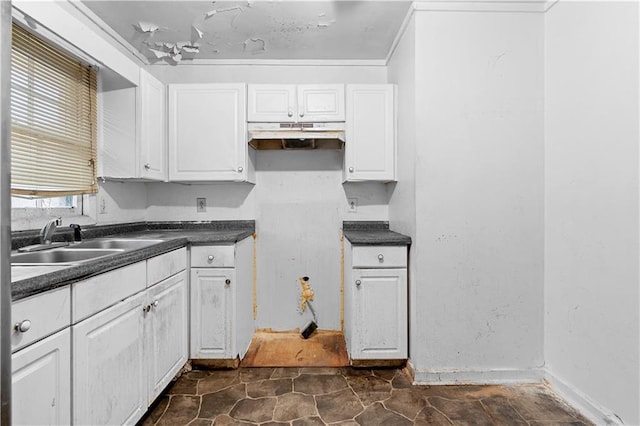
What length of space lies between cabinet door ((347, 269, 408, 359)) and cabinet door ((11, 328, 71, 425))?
157 cm

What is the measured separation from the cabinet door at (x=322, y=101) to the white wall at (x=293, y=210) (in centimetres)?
39

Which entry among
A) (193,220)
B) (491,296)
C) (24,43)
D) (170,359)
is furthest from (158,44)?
(491,296)

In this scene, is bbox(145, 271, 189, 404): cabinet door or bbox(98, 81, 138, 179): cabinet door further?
bbox(98, 81, 138, 179): cabinet door

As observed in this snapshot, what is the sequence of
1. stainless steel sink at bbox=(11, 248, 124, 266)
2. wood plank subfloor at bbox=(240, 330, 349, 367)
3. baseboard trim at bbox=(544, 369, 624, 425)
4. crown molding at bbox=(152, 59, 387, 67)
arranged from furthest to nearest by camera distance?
crown molding at bbox=(152, 59, 387, 67)
wood plank subfloor at bbox=(240, 330, 349, 367)
baseboard trim at bbox=(544, 369, 624, 425)
stainless steel sink at bbox=(11, 248, 124, 266)

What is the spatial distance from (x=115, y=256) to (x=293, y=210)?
5.60 feet

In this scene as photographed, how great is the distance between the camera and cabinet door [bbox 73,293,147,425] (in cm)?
123

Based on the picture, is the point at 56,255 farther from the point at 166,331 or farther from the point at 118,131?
the point at 118,131

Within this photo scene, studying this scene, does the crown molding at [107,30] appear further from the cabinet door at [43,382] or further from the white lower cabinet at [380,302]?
the white lower cabinet at [380,302]

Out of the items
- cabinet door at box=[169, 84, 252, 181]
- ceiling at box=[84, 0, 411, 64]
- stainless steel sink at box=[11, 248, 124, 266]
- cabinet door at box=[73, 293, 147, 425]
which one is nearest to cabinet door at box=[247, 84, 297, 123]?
cabinet door at box=[169, 84, 252, 181]

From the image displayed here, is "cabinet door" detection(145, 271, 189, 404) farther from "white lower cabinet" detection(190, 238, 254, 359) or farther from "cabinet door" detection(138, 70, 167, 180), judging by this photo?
"cabinet door" detection(138, 70, 167, 180)

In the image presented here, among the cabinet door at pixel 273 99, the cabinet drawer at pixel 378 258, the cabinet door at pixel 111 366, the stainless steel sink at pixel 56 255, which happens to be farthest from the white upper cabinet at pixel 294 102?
the cabinet door at pixel 111 366

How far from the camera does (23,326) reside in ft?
3.20

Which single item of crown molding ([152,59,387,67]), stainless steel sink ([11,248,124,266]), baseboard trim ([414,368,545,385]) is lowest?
baseboard trim ([414,368,545,385])

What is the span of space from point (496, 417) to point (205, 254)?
196 centimetres
